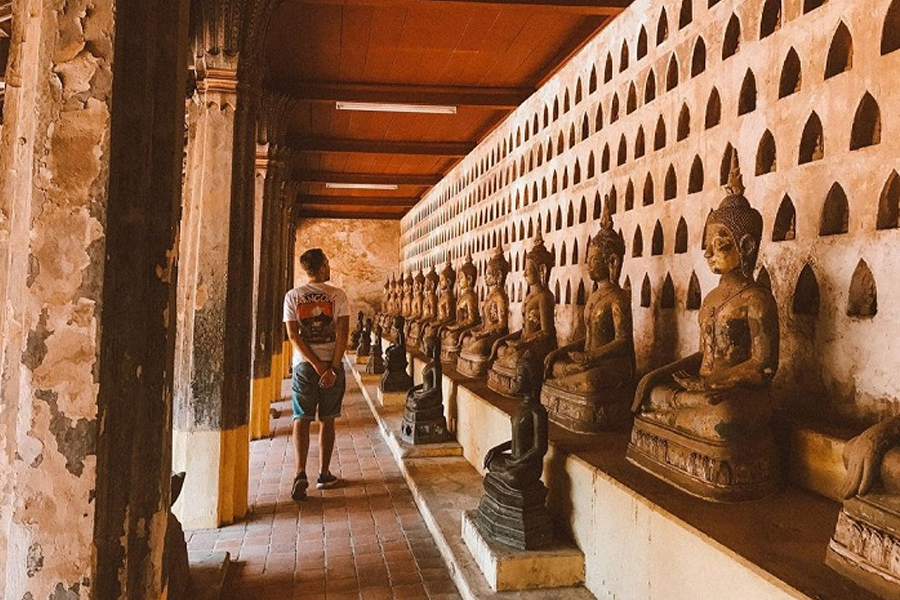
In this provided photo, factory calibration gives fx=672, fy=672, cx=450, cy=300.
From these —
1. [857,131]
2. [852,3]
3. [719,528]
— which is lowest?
[719,528]

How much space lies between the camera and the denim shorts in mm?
5555

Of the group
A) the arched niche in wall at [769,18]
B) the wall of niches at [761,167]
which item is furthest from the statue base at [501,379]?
the arched niche in wall at [769,18]

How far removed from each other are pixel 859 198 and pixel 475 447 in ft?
11.8

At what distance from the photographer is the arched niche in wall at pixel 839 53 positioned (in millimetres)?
3723

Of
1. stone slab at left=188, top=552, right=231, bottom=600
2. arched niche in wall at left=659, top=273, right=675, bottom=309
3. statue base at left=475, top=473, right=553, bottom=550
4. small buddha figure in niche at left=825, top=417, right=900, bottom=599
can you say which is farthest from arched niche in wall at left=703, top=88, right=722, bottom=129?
stone slab at left=188, top=552, right=231, bottom=600

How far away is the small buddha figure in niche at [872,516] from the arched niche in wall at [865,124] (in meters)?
1.83

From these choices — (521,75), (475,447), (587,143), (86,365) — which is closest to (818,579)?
(86,365)

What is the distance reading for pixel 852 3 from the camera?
3.66 metres

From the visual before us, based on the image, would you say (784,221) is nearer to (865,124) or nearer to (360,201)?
(865,124)

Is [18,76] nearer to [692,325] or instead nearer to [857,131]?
[857,131]

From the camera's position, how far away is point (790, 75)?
4.17 meters

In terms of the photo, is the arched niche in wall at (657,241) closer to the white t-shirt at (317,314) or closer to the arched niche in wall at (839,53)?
the arched niche in wall at (839,53)

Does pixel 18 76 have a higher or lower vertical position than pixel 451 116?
lower

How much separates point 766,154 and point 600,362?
1.74 m
